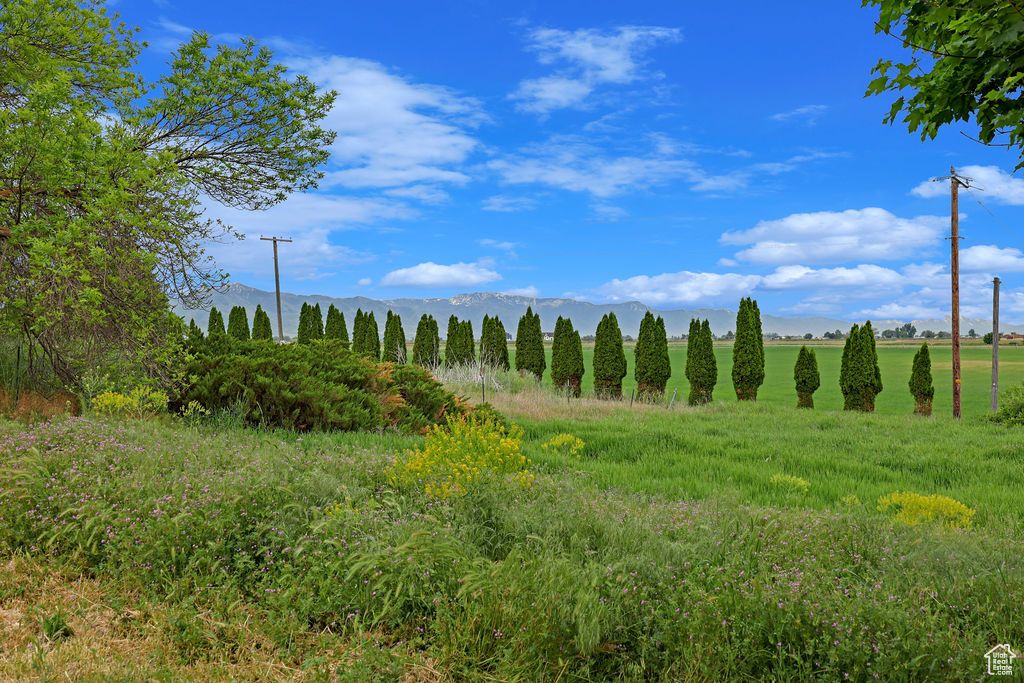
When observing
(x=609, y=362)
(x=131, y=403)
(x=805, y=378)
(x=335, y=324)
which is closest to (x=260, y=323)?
(x=335, y=324)

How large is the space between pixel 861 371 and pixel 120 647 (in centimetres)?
2286

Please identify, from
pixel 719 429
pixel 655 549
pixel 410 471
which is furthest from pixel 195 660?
pixel 719 429

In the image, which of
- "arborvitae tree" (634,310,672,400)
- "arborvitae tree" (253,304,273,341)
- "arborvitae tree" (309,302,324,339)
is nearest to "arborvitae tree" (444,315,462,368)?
"arborvitae tree" (309,302,324,339)

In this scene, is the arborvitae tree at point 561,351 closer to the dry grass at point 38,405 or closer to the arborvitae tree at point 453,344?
the arborvitae tree at point 453,344

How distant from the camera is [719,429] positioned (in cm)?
1162

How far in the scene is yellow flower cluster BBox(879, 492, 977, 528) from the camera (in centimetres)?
544

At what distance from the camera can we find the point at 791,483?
6.94 metres

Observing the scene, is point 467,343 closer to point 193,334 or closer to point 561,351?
point 561,351

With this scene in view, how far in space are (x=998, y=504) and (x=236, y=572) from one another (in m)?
7.40

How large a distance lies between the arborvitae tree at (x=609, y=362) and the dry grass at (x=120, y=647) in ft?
66.7

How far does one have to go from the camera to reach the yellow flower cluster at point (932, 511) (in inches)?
214

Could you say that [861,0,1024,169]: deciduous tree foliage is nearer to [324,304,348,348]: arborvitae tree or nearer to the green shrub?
the green shrub

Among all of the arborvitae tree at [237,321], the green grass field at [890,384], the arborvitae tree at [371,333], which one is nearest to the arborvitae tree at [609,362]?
the green grass field at [890,384]

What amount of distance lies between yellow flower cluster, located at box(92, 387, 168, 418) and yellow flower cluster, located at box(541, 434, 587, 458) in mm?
5372
